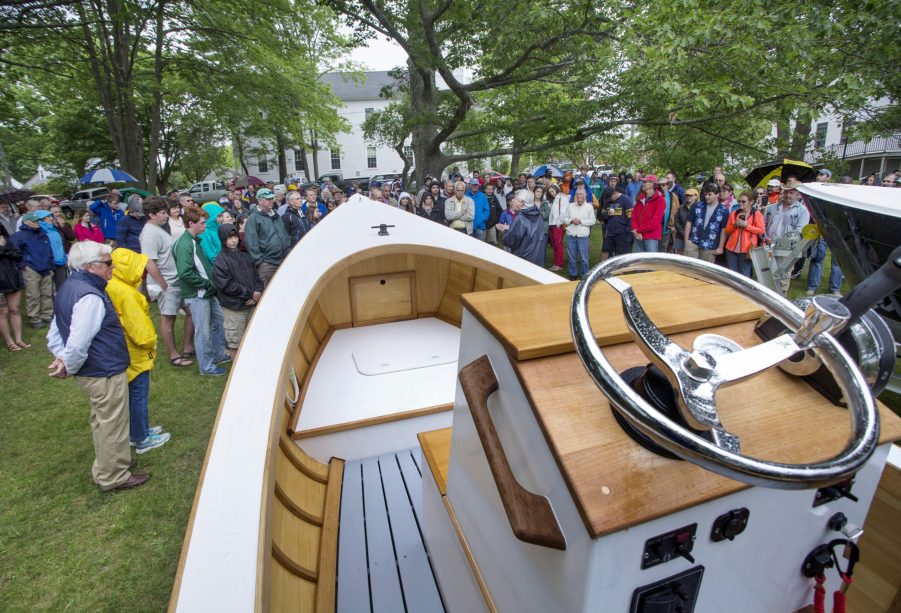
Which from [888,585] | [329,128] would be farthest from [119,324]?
[329,128]

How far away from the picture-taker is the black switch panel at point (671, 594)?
0.90 m

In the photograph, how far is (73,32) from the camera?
1077 cm

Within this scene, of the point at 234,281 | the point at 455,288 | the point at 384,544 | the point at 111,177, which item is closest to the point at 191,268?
the point at 234,281

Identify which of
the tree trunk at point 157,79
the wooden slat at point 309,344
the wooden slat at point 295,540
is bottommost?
the wooden slat at point 295,540

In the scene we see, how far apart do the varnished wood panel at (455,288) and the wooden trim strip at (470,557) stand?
2966mm

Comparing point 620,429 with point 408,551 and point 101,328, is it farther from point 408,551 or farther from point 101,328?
point 101,328

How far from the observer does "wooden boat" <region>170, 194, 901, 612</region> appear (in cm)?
87

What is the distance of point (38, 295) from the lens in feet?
20.8

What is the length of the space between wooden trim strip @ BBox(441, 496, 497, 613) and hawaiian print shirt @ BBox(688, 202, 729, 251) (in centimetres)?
663

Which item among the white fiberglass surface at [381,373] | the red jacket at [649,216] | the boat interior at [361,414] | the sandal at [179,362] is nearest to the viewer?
the boat interior at [361,414]

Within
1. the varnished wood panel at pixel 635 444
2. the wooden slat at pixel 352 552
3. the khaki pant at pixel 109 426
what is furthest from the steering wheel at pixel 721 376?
the khaki pant at pixel 109 426

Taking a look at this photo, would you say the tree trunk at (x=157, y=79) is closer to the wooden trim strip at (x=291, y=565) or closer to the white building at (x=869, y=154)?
the wooden trim strip at (x=291, y=565)

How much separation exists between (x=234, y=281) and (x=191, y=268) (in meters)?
0.51

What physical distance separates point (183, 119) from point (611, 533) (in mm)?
29170
